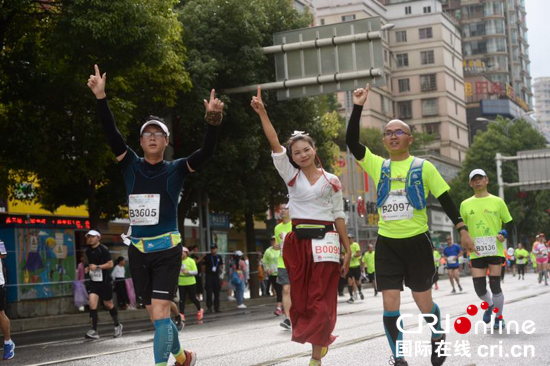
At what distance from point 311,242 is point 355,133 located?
0.97 metres

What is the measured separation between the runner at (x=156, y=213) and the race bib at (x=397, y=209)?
1511mm

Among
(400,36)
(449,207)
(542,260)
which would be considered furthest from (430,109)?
(449,207)

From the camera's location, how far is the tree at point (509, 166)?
74375 millimetres

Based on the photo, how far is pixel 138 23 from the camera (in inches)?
782

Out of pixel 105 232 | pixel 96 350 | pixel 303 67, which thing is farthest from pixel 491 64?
pixel 96 350

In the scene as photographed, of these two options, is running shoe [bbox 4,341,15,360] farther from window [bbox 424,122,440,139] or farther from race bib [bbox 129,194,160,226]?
window [bbox 424,122,440,139]

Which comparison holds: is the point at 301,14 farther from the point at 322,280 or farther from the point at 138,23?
the point at 322,280

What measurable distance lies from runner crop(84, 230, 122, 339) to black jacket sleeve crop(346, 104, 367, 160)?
28.6 feet

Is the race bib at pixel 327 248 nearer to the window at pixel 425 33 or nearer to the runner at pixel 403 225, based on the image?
the runner at pixel 403 225

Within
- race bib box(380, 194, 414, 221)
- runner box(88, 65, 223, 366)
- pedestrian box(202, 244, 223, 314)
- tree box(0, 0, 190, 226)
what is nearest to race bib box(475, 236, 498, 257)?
race bib box(380, 194, 414, 221)

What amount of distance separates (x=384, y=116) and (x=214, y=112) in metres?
87.1

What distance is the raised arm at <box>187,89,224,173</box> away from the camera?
7.90 metres

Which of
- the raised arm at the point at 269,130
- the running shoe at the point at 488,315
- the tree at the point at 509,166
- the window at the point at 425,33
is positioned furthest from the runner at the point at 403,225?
the window at the point at 425,33

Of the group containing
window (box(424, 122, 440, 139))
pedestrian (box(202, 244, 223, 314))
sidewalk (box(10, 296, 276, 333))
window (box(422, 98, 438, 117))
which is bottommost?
sidewalk (box(10, 296, 276, 333))
